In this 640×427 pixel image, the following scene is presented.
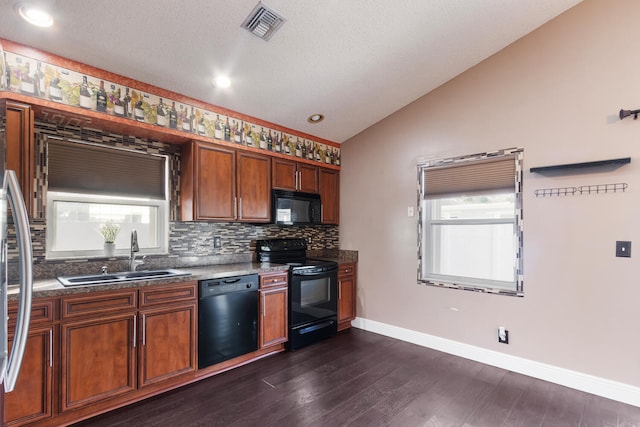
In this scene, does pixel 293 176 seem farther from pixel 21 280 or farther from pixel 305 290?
pixel 21 280

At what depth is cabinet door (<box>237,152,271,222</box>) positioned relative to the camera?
10.9 ft

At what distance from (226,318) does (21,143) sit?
1.94 metres

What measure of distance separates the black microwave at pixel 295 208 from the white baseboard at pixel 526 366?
1559 mm

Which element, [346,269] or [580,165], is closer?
[580,165]

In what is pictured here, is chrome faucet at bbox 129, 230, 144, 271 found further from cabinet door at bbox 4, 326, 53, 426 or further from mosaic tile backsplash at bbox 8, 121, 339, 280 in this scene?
cabinet door at bbox 4, 326, 53, 426

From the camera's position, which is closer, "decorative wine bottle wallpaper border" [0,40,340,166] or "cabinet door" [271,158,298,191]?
"decorative wine bottle wallpaper border" [0,40,340,166]

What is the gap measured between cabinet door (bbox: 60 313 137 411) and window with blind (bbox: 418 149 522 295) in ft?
9.27

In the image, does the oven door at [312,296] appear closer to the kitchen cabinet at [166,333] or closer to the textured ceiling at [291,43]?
the kitchen cabinet at [166,333]

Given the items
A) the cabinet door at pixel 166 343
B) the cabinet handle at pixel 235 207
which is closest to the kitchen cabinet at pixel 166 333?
the cabinet door at pixel 166 343

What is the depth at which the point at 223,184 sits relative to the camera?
3.17 m

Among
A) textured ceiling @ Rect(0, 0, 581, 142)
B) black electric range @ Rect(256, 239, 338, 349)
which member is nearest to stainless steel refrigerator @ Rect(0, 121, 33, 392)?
textured ceiling @ Rect(0, 0, 581, 142)

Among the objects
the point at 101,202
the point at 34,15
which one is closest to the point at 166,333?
the point at 101,202

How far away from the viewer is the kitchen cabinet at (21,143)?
6.71 ft

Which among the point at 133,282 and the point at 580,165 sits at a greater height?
the point at 580,165
